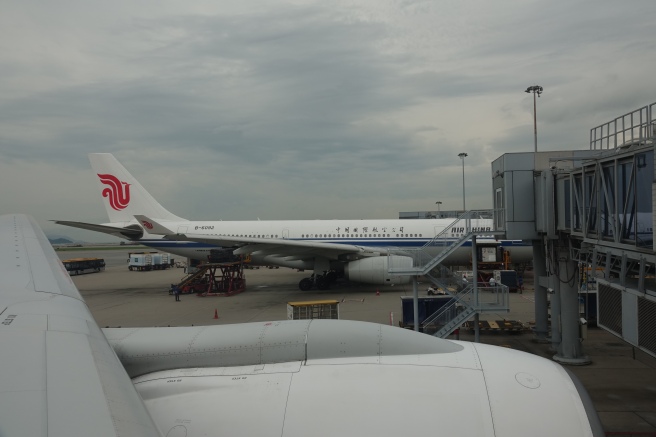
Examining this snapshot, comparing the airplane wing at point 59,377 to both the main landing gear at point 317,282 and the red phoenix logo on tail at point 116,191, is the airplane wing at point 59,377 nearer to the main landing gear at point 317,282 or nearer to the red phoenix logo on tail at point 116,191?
the main landing gear at point 317,282

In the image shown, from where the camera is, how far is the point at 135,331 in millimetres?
6043

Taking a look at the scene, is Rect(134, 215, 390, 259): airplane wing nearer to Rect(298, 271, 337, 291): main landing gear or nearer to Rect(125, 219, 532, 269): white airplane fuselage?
Rect(125, 219, 532, 269): white airplane fuselage

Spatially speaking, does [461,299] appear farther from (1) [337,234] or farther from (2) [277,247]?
(1) [337,234]

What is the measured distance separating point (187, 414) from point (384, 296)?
21085 mm

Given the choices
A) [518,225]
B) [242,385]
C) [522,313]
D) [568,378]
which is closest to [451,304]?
[518,225]

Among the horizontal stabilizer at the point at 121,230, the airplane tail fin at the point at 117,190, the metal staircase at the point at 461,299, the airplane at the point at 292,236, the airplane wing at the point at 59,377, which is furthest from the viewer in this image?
the airplane tail fin at the point at 117,190

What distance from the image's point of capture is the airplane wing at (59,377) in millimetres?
2166

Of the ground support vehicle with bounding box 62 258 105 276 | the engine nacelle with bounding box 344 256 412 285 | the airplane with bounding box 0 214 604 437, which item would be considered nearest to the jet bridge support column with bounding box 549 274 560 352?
the airplane with bounding box 0 214 604 437

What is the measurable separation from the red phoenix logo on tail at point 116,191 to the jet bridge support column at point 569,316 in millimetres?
26669

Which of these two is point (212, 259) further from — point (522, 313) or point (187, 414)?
point (187, 414)

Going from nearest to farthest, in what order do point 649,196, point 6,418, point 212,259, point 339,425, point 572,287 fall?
point 6,418 < point 339,425 < point 649,196 < point 572,287 < point 212,259

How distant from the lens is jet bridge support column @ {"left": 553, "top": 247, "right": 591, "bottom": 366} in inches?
509

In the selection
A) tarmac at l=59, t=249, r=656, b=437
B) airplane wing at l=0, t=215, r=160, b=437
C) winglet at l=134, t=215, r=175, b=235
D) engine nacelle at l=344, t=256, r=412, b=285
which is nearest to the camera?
airplane wing at l=0, t=215, r=160, b=437

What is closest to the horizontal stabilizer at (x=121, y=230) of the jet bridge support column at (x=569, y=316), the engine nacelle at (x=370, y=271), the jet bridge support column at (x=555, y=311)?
the engine nacelle at (x=370, y=271)
